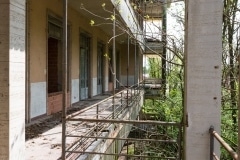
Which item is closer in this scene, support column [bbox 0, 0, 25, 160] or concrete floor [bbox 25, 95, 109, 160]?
support column [bbox 0, 0, 25, 160]

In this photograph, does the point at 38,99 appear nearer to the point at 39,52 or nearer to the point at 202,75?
the point at 39,52

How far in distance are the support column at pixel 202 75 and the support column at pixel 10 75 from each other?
2047 mm

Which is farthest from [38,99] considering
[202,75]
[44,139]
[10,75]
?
[202,75]

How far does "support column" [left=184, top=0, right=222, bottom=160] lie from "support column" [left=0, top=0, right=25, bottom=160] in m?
2.05

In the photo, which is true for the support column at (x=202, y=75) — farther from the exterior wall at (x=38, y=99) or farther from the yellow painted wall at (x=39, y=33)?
the exterior wall at (x=38, y=99)

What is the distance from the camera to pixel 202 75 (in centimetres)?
261

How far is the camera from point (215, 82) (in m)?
2.59

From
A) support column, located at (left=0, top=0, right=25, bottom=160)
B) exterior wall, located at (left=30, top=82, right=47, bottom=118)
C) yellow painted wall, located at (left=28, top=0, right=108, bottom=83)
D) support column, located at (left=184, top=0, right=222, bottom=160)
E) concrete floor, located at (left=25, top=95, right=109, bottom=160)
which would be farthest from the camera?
exterior wall, located at (left=30, top=82, right=47, bottom=118)

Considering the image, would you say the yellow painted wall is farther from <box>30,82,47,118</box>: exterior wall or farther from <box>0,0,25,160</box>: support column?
<box>0,0,25,160</box>: support column

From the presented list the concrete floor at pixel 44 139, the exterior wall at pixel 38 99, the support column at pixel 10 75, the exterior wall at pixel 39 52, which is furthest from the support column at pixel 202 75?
the exterior wall at pixel 38 99

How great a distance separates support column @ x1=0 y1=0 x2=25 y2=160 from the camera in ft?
11.4

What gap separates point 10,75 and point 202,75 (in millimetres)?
2183

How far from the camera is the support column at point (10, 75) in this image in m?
3.48

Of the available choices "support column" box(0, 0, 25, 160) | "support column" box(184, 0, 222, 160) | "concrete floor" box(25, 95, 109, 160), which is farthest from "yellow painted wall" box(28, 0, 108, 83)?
"support column" box(184, 0, 222, 160)
